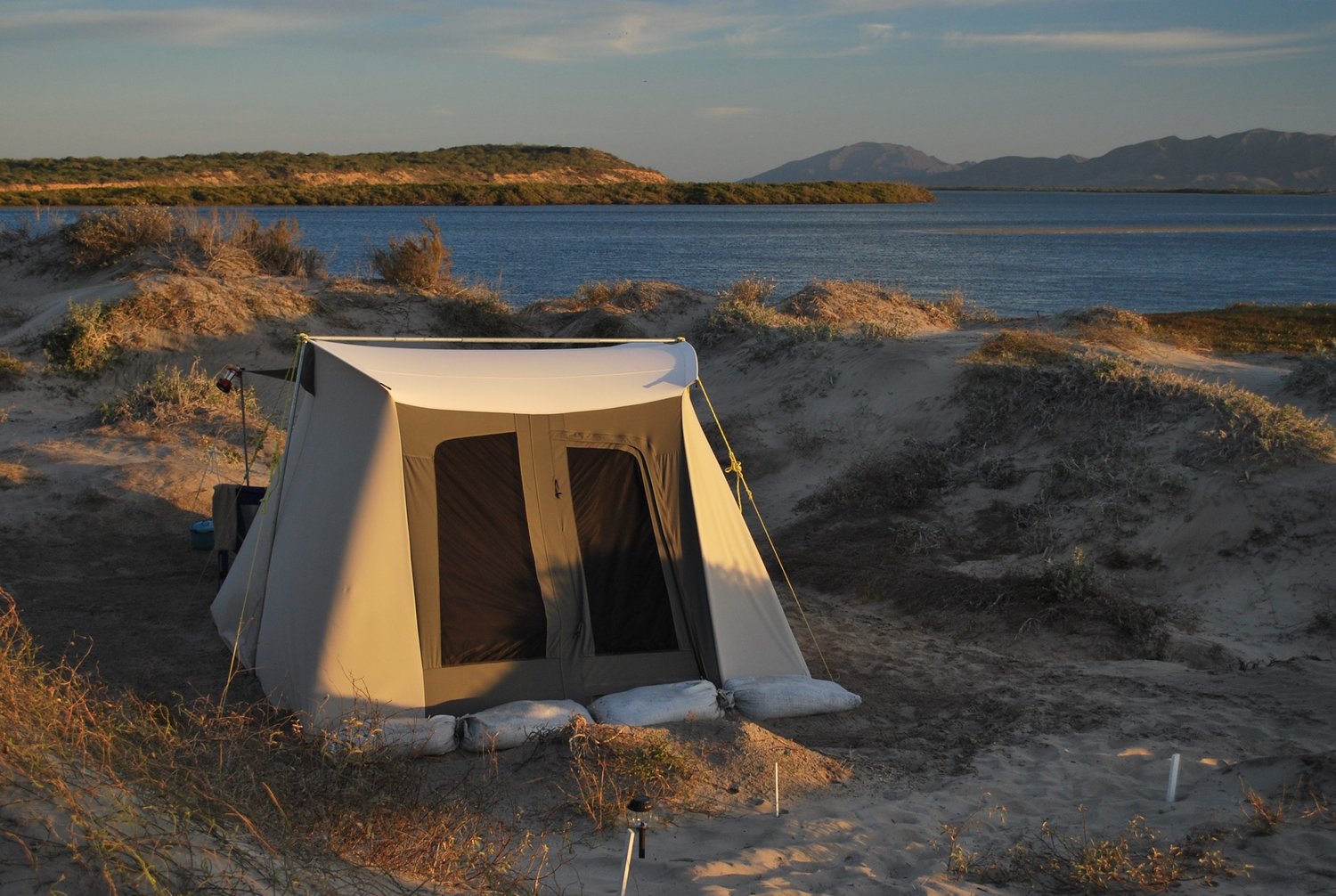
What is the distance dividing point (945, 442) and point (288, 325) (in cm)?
1123

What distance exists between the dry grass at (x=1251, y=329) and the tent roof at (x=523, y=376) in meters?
10.4

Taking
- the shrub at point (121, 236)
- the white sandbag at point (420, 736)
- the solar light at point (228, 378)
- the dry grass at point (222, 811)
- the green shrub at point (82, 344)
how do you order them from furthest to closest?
the shrub at point (121, 236) < the green shrub at point (82, 344) < the solar light at point (228, 378) < the white sandbag at point (420, 736) < the dry grass at point (222, 811)

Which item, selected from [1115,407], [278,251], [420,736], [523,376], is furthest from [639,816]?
[278,251]

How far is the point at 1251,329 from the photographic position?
59.3ft

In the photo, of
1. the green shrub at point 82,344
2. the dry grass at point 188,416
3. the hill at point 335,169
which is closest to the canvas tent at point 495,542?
the dry grass at point 188,416

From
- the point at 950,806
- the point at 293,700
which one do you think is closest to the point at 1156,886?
the point at 950,806

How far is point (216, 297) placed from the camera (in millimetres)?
18406

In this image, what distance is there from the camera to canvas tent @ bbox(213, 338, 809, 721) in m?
6.62

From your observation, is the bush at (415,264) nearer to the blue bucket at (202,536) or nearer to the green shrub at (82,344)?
the green shrub at (82,344)

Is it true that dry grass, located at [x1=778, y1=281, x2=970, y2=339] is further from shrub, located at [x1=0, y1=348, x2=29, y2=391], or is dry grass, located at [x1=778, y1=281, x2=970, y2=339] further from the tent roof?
shrub, located at [x1=0, y1=348, x2=29, y2=391]

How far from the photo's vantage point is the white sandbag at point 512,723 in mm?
6129

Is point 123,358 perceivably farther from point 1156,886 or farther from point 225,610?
point 1156,886

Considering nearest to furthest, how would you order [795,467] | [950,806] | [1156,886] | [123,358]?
[1156,886] < [950,806] < [795,467] < [123,358]

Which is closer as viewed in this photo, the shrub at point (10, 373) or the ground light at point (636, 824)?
the ground light at point (636, 824)
